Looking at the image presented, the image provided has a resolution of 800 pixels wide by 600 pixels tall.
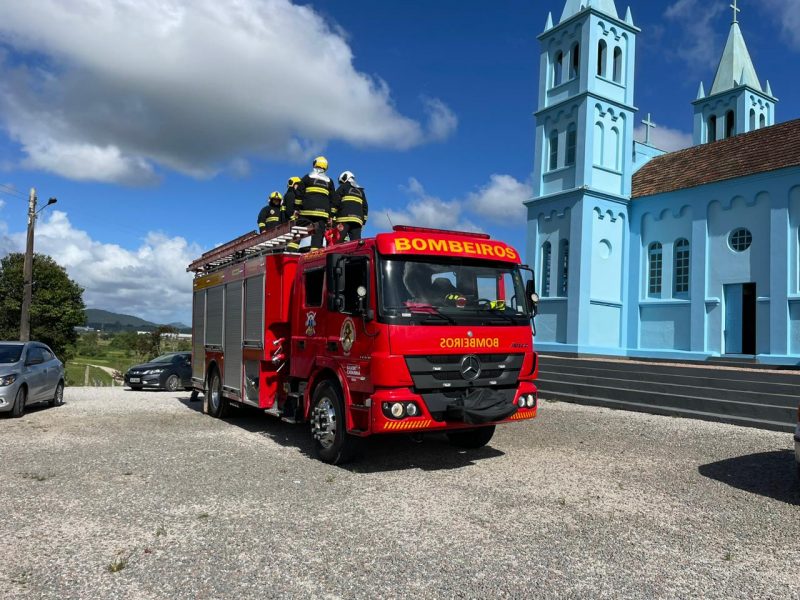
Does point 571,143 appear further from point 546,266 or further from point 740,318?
point 740,318

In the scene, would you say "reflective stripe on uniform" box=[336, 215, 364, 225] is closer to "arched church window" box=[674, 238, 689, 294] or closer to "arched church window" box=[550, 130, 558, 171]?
"arched church window" box=[674, 238, 689, 294]

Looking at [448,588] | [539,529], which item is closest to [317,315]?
[539,529]

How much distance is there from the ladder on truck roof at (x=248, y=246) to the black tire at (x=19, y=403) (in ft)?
12.7

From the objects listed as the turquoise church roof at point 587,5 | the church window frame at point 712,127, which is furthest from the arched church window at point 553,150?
the church window frame at point 712,127

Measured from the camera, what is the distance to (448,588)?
3859mm

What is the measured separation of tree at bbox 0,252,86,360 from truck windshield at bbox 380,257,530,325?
41.3 metres

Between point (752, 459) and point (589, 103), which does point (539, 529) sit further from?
point (589, 103)

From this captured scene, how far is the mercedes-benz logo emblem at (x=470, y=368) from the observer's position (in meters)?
6.70

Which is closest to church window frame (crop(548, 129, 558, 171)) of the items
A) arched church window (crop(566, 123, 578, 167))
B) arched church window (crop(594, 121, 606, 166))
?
arched church window (crop(566, 123, 578, 167))

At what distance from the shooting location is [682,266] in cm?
2117

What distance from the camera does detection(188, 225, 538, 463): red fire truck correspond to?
6414 millimetres

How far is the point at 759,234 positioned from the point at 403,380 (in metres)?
16.9

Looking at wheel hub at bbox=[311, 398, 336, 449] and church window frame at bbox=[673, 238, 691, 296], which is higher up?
church window frame at bbox=[673, 238, 691, 296]

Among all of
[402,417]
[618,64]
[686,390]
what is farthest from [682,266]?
[402,417]
